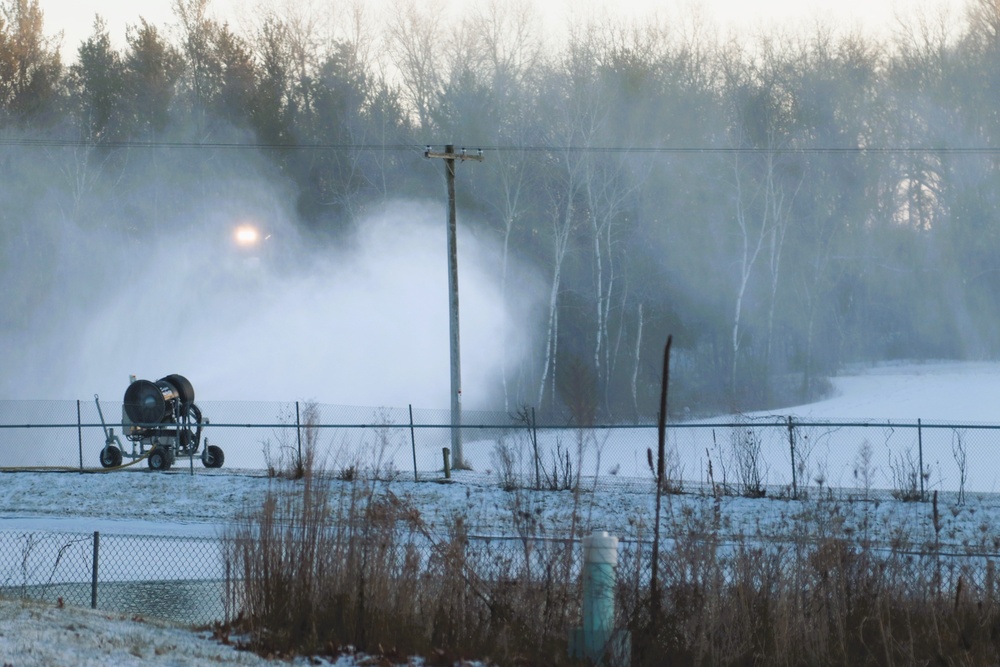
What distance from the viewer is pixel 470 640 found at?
30.7 feet

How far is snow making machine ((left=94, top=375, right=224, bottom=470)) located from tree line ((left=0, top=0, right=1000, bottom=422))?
2657 cm

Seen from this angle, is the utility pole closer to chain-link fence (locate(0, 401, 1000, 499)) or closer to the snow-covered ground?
chain-link fence (locate(0, 401, 1000, 499))

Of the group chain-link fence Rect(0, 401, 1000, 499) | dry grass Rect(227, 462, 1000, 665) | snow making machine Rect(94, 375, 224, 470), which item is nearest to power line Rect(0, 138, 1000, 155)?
chain-link fence Rect(0, 401, 1000, 499)

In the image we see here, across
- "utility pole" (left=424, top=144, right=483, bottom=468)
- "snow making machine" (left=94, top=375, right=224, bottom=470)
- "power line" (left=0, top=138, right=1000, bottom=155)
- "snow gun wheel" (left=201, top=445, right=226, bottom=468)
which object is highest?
"power line" (left=0, top=138, right=1000, bottom=155)

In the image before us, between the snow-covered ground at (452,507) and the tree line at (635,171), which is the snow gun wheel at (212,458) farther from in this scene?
the tree line at (635,171)

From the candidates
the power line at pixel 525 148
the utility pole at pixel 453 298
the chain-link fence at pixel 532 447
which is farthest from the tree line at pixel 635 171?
the utility pole at pixel 453 298

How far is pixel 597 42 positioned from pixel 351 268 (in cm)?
1747

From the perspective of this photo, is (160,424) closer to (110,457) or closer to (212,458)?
(212,458)

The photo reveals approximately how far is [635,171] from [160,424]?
33607 mm

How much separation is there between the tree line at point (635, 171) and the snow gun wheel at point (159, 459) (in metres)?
27.3

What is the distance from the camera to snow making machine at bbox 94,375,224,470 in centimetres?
2609

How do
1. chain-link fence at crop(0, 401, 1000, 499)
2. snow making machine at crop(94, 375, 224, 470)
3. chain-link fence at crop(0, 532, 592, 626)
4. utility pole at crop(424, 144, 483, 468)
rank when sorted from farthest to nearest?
utility pole at crop(424, 144, 483, 468)
chain-link fence at crop(0, 401, 1000, 499)
snow making machine at crop(94, 375, 224, 470)
chain-link fence at crop(0, 532, 592, 626)

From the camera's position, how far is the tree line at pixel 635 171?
54219 millimetres

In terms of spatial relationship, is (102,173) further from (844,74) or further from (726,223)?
(844,74)
